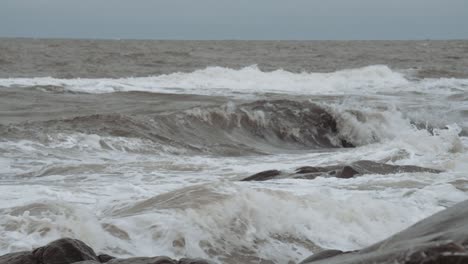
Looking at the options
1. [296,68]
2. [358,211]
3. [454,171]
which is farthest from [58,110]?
[296,68]

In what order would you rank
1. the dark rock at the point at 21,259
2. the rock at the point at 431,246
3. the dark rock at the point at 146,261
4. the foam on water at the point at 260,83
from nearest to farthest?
the rock at the point at 431,246
the dark rock at the point at 146,261
the dark rock at the point at 21,259
the foam on water at the point at 260,83

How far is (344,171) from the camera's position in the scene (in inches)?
297

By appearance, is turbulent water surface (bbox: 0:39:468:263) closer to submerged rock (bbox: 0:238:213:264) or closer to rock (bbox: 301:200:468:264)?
submerged rock (bbox: 0:238:213:264)

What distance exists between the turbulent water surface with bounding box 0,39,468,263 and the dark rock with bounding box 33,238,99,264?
0.90 metres

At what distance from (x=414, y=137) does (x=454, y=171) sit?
10.8 feet

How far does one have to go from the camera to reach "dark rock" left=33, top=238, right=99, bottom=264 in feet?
12.8

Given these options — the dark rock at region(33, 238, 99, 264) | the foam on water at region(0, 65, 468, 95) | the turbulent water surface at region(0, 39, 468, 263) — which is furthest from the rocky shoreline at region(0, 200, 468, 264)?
the foam on water at region(0, 65, 468, 95)

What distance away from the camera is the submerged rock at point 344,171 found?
7539 millimetres

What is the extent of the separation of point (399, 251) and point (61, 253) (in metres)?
1.90

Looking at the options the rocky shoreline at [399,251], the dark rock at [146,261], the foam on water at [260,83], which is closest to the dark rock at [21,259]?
the rocky shoreline at [399,251]

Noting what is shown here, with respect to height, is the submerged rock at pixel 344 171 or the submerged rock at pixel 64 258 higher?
the submerged rock at pixel 64 258

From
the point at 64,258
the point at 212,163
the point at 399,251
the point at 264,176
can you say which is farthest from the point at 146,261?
the point at 212,163

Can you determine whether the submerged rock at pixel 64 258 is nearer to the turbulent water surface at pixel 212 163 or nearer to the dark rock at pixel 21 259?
the dark rock at pixel 21 259

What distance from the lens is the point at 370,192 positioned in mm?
6750
